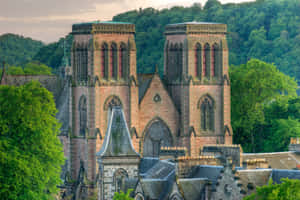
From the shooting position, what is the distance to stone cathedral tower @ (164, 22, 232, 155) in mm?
97000

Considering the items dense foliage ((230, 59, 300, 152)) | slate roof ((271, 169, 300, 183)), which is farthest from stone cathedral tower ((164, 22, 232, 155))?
slate roof ((271, 169, 300, 183))

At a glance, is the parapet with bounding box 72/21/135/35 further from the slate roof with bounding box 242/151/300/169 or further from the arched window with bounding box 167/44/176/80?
the slate roof with bounding box 242/151/300/169

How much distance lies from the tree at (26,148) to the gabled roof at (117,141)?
8.20 meters

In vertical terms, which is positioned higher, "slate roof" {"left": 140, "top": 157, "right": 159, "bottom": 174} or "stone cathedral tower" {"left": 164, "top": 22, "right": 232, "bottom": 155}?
"stone cathedral tower" {"left": 164, "top": 22, "right": 232, "bottom": 155}

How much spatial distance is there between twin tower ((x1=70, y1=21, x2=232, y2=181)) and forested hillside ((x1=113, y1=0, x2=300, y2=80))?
41.3 metres

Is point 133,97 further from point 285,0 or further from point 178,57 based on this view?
point 285,0

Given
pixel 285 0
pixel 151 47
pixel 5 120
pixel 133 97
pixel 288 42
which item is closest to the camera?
pixel 5 120

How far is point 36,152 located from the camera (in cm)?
7731

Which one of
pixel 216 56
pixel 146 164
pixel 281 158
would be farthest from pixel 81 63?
pixel 146 164

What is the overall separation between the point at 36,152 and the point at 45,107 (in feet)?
14.5

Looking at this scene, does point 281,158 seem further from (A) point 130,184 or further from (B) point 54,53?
(B) point 54,53

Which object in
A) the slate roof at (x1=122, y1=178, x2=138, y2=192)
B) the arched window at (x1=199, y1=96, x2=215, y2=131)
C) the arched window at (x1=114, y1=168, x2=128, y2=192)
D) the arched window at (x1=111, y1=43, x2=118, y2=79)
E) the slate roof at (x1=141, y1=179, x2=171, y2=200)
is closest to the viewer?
the slate roof at (x1=141, y1=179, x2=171, y2=200)

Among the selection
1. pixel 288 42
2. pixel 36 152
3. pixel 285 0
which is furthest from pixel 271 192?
pixel 285 0

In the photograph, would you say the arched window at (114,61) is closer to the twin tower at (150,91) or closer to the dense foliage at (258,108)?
the twin tower at (150,91)
